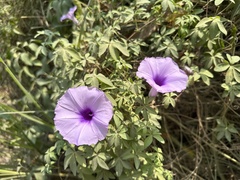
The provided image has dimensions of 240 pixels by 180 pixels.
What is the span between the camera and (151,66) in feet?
4.17

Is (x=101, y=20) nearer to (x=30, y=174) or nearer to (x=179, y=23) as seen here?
(x=179, y=23)

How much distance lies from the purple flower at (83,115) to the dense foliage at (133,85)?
2.4 inches

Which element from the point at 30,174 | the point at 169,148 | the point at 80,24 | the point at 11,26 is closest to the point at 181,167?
the point at 169,148

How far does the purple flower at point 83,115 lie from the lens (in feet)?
3.90

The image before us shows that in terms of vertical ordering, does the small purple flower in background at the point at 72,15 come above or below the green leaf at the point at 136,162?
above

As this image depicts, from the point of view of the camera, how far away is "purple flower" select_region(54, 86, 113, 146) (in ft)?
3.90

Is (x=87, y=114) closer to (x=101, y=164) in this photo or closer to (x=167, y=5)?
(x=101, y=164)

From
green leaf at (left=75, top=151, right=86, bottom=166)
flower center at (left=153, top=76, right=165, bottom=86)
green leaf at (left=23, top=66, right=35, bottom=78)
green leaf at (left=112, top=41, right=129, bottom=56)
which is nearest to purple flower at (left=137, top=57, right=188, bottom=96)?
flower center at (left=153, top=76, right=165, bottom=86)

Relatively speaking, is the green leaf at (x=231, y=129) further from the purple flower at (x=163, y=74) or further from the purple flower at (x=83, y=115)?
the purple flower at (x=83, y=115)

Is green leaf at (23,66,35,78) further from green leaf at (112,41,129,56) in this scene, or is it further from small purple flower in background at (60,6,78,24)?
green leaf at (112,41,129,56)

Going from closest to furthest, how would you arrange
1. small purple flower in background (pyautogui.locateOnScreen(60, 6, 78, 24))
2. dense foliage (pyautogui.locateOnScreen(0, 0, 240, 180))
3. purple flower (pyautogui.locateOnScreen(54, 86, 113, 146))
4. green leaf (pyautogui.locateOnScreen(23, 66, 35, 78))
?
purple flower (pyautogui.locateOnScreen(54, 86, 113, 146))
dense foliage (pyautogui.locateOnScreen(0, 0, 240, 180))
small purple flower in background (pyautogui.locateOnScreen(60, 6, 78, 24))
green leaf (pyautogui.locateOnScreen(23, 66, 35, 78))

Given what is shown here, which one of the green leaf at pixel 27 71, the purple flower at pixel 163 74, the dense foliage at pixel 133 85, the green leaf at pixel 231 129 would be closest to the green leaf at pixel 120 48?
the dense foliage at pixel 133 85

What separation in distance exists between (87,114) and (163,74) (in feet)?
0.98

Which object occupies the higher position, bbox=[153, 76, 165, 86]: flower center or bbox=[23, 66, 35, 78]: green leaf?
bbox=[153, 76, 165, 86]: flower center
